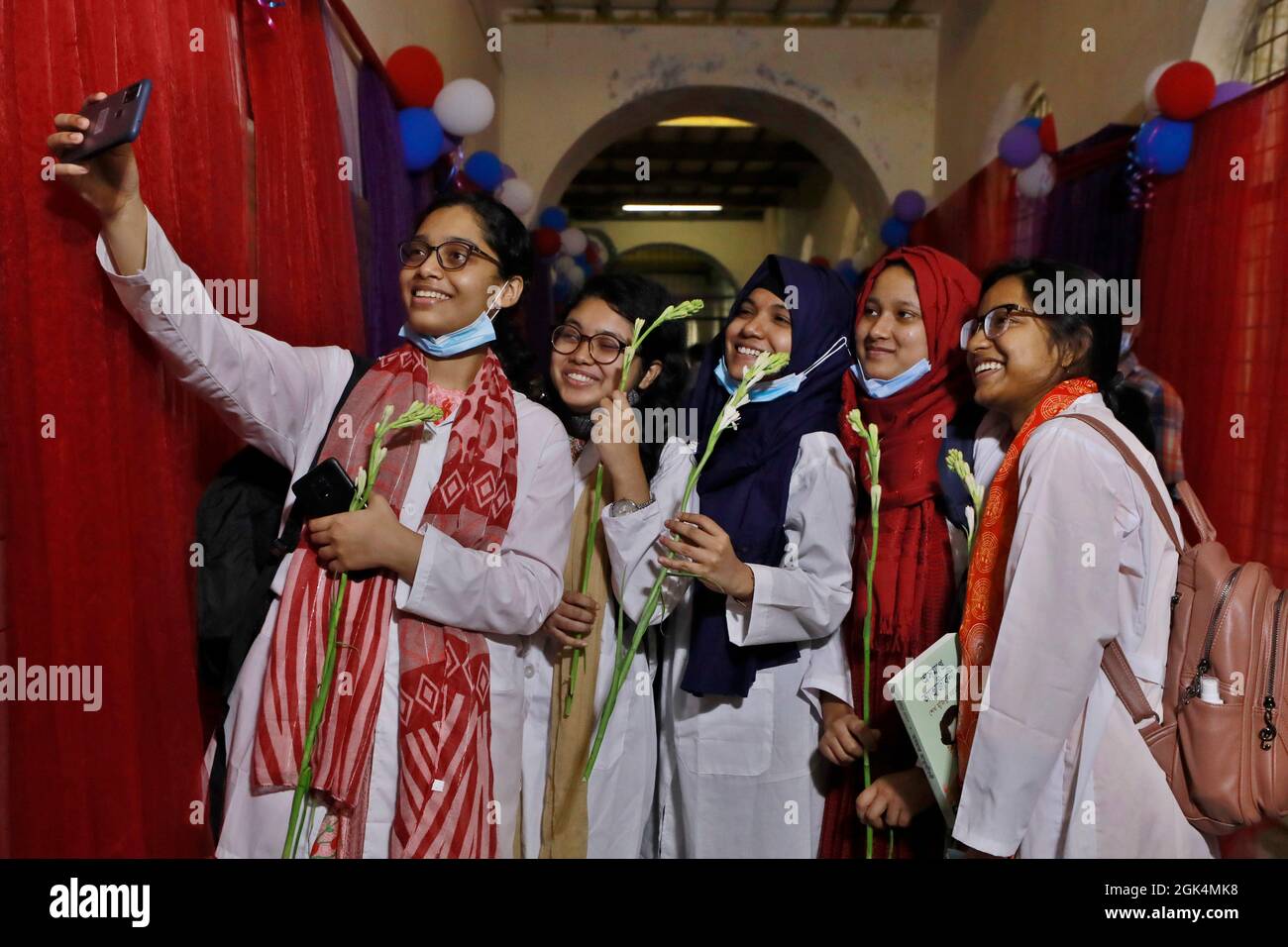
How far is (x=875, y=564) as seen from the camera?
1.79m

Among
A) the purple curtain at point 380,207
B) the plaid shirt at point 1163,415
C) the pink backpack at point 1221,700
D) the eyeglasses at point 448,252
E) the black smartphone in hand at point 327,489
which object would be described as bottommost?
the pink backpack at point 1221,700

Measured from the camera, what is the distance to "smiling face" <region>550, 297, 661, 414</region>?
→ 194 cm

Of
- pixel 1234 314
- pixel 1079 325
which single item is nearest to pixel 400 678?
pixel 1079 325

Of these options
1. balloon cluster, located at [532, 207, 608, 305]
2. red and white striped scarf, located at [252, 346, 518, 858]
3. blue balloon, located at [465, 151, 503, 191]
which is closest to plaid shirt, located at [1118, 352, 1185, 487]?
red and white striped scarf, located at [252, 346, 518, 858]

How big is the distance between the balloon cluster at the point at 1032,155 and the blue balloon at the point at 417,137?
248 cm

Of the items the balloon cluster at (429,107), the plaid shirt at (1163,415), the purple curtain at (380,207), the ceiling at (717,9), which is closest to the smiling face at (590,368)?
the purple curtain at (380,207)

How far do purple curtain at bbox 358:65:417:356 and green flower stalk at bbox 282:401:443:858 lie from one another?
1.78 meters

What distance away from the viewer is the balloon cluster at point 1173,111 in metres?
3.08

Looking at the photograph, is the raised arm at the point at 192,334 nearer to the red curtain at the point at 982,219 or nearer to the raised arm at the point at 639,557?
the raised arm at the point at 639,557

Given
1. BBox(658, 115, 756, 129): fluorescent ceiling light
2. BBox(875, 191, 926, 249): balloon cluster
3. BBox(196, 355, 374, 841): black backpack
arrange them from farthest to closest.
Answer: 1. BBox(658, 115, 756, 129): fluorescent ceiling light
2. BBox(875, 191, 926, 249): balloon cluster
3. BBox(196, 355, 374, 841): black backpack

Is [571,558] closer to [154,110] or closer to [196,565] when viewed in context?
[196,565]

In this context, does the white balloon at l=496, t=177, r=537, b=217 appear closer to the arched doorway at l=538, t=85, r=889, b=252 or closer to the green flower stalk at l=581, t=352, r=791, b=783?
the arched doorway at l=538, t=85, r=889, b=252

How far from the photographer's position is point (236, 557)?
161 centimetres
